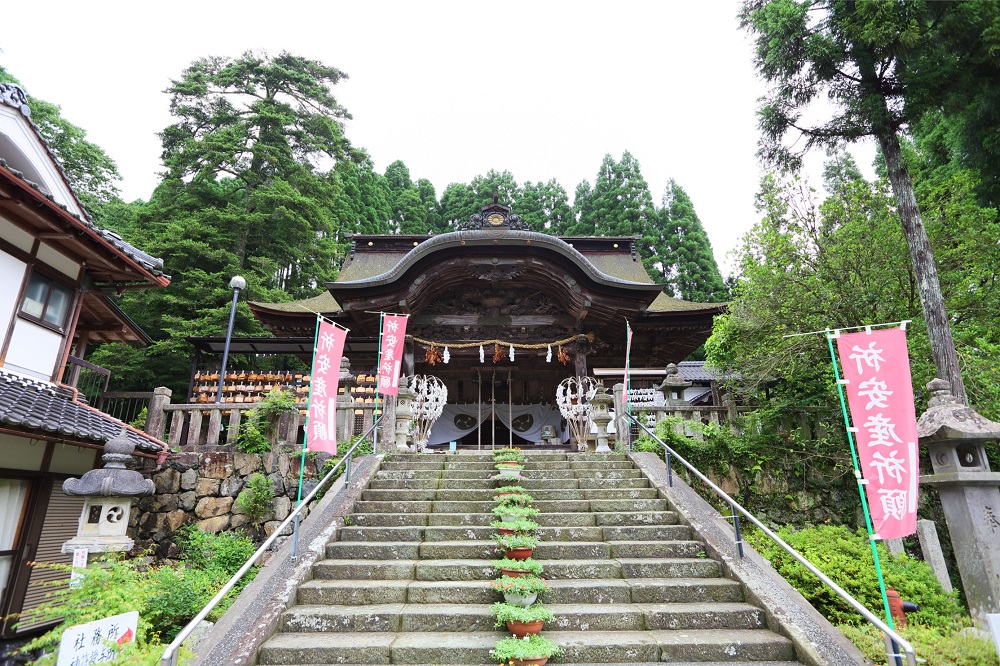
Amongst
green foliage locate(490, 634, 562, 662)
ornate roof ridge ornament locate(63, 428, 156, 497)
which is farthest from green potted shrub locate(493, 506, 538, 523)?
ornate roof ridge ornament locate(63, 428, 156, 497)

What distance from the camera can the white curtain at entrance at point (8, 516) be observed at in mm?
5977

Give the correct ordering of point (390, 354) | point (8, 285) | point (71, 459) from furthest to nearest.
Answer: point (390, 354) < point (71, 459) < point (8, 285)

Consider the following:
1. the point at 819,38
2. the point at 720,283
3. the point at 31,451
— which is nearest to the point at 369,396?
the point at 31,451

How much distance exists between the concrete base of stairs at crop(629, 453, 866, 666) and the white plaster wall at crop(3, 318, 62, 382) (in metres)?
9.43

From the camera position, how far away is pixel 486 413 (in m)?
13.9

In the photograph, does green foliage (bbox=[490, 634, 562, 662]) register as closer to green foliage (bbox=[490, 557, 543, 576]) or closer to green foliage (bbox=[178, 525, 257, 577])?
green foliage (bbox=[490, 557, 543, 576])

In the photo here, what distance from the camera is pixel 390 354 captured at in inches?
344

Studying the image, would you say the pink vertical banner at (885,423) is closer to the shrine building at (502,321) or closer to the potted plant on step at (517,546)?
the potted plant on step at (517,546)

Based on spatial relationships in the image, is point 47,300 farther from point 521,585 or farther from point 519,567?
point 521,585

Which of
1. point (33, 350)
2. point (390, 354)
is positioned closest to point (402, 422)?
point (390, 354)

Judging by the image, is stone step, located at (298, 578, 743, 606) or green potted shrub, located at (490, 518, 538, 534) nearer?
stone step, located at (298, 578, 743, 606)

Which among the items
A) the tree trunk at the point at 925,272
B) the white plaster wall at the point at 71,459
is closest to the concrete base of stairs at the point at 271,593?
the white plaster wall at the point at 71,459

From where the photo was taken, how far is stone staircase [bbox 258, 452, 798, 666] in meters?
3.89

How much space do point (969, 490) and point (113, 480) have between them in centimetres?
894
